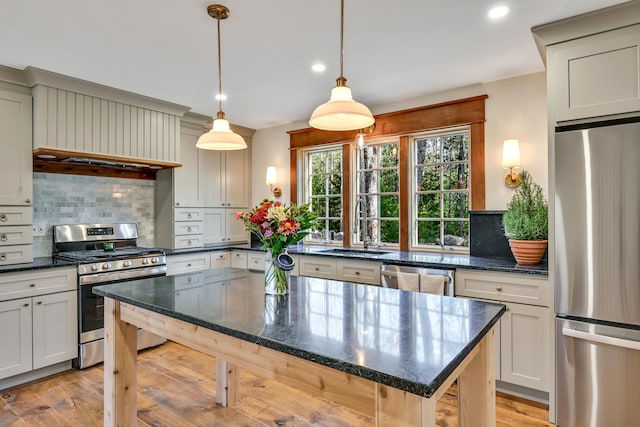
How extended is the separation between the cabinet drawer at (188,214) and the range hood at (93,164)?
507 millimetres

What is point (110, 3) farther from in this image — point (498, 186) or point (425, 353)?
point (498, 186)

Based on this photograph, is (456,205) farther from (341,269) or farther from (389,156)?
(341,269)

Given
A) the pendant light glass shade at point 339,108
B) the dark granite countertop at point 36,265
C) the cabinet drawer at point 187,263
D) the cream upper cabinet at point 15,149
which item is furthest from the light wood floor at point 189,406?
the pendant light glass shade at point 339,108

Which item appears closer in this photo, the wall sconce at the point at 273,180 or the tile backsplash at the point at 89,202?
the tile backsplash at the point at 89,202

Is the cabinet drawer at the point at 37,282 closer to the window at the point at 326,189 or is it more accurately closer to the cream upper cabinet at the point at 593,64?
the window at the point at 326,189

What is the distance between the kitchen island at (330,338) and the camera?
3.34 feet

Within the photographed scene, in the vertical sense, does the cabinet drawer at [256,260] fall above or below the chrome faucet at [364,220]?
below

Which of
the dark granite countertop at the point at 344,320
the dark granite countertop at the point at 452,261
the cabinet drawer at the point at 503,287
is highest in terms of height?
the dark granite countertop at the point at 452,261

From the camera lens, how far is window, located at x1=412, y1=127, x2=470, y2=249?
3547 mm

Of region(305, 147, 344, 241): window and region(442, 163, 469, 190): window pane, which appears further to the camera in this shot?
region(305, 147, 344, 241): window

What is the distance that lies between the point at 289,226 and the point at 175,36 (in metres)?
1.57

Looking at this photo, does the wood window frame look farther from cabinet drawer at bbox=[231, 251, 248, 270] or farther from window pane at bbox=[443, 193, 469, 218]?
cabinet drawer at bbox=[231, 251, 248, 270]

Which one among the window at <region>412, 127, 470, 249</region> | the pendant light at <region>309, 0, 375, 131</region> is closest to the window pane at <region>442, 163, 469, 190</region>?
the window at <region>412, 127, 470, 249</region>

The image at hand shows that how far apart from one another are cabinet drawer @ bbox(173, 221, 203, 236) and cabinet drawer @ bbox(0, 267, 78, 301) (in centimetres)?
119
